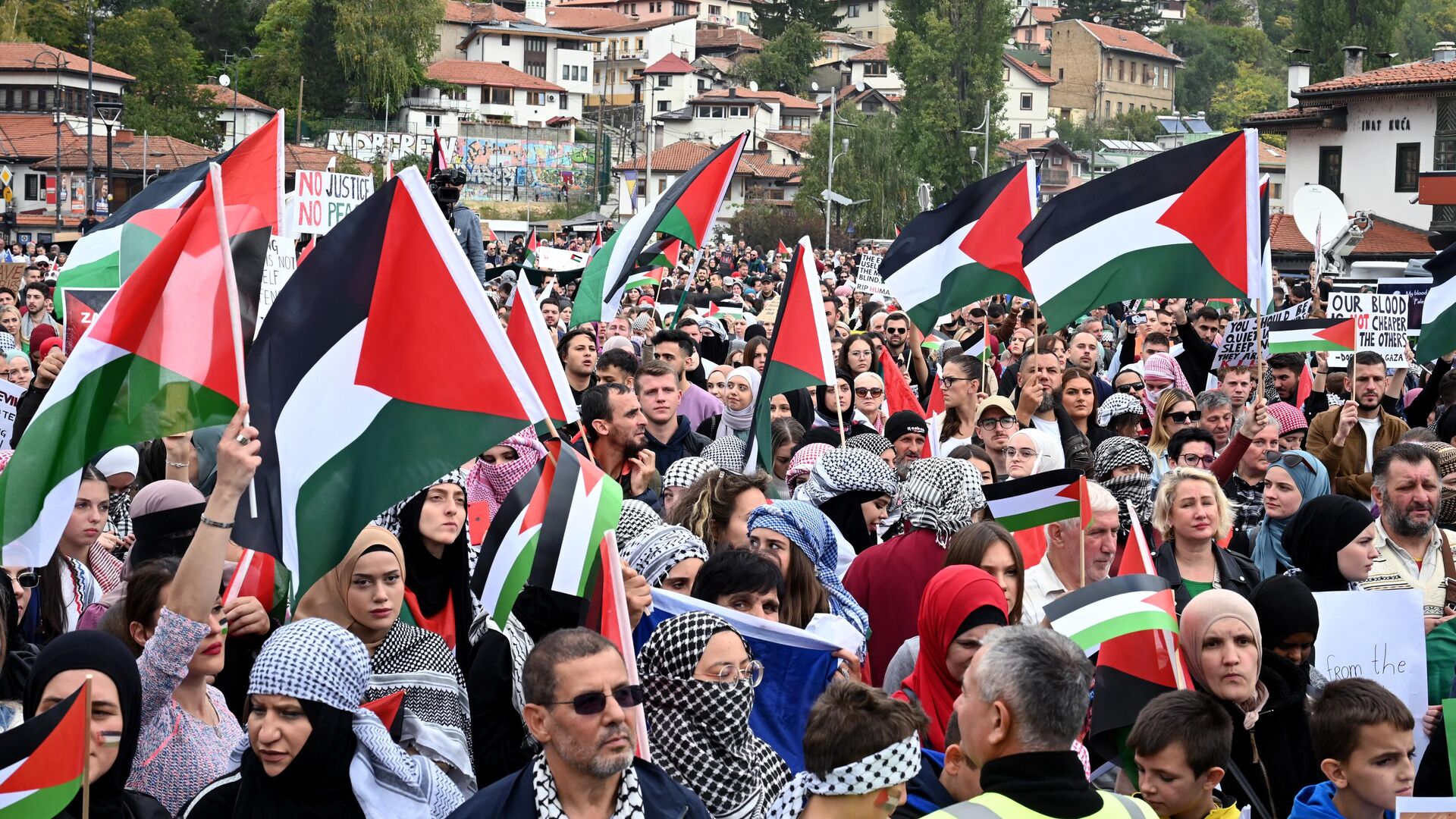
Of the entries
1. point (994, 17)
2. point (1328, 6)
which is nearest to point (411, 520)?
point (1328, 6)

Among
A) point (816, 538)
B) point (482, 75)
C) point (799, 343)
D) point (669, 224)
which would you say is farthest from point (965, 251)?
point (482, 75)

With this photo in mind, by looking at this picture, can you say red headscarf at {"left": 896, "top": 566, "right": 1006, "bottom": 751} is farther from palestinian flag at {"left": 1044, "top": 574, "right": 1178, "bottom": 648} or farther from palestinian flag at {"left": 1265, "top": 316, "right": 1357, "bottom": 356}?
palestinian flag at {"left": 1265, "top": 316, "right": 1357, "bottom": 356}

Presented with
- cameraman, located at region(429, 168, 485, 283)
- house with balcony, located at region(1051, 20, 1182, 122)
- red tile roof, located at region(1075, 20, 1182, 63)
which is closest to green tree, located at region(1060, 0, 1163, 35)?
red tile roof, located at region(1075, 20, 1182, 63)

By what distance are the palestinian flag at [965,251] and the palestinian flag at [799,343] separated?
88.9 inches

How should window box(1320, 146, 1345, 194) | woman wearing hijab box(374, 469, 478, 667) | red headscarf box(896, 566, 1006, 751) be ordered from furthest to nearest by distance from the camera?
window box(1320, 146, 1345, 194), woman wearing hijab box(374, 469, 478, 667), red headscarf box(896, 566, 1006, 751)

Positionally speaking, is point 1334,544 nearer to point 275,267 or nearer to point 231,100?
point 275,267

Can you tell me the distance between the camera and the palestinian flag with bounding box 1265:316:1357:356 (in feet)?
36.5

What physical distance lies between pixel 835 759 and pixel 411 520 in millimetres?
2365

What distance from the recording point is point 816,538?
5.72m

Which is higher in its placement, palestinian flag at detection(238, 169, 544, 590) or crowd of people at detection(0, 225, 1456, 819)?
A: palestinian flag at detection(238, 169, 544, 590)

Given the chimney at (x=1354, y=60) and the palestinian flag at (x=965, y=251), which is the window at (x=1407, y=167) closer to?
the chimney at (x=1354, y=60)

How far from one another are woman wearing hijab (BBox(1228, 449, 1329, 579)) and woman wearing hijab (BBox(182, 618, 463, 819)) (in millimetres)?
3940

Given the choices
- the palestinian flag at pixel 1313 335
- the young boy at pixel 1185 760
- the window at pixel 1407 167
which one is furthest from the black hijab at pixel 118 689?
the window at pixel 1407 167

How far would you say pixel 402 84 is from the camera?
8656 cm
